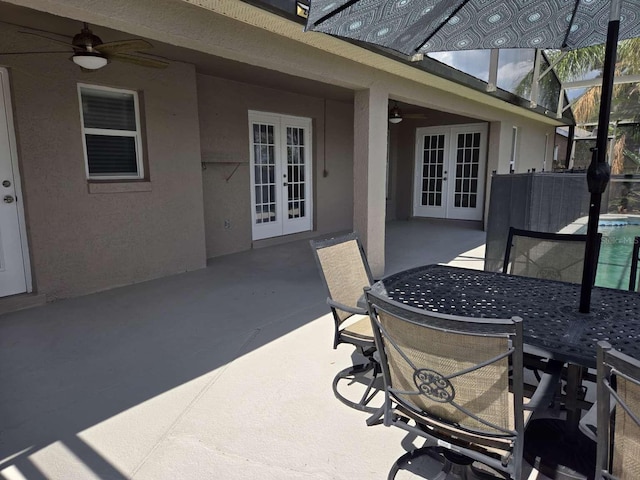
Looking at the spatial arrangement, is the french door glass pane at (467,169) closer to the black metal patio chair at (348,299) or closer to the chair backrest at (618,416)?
the black metal patio chair at (348,299)

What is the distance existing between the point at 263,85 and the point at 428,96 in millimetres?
2754

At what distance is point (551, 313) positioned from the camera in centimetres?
198

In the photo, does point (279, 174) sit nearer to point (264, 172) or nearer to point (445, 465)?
point (264, 172)

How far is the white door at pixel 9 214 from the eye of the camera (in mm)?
3977

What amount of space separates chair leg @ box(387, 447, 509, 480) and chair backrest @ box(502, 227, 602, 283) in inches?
62.5

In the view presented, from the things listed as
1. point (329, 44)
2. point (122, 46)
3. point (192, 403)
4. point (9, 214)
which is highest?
point (329, 44)

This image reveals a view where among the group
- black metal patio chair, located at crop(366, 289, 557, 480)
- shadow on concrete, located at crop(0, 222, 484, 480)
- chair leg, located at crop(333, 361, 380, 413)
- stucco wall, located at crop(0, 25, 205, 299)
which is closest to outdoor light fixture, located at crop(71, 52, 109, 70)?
stucco wall, located at crop(0, 25, 205, 299)

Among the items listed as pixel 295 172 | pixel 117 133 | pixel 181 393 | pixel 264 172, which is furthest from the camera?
pixel 295 172

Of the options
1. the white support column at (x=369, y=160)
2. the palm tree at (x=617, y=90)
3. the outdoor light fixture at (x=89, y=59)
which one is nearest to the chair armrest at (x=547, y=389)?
the white support column at (x=369, y=160)

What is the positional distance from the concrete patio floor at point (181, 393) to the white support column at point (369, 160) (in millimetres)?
1181

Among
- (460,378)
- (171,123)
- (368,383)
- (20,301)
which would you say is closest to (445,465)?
(460,378)

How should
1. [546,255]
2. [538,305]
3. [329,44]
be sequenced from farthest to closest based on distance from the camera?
[329,44], [546,255], [538,305]

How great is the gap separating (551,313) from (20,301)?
Answer: 15.4 ft

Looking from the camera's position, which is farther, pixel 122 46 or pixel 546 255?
pixel 122 46
